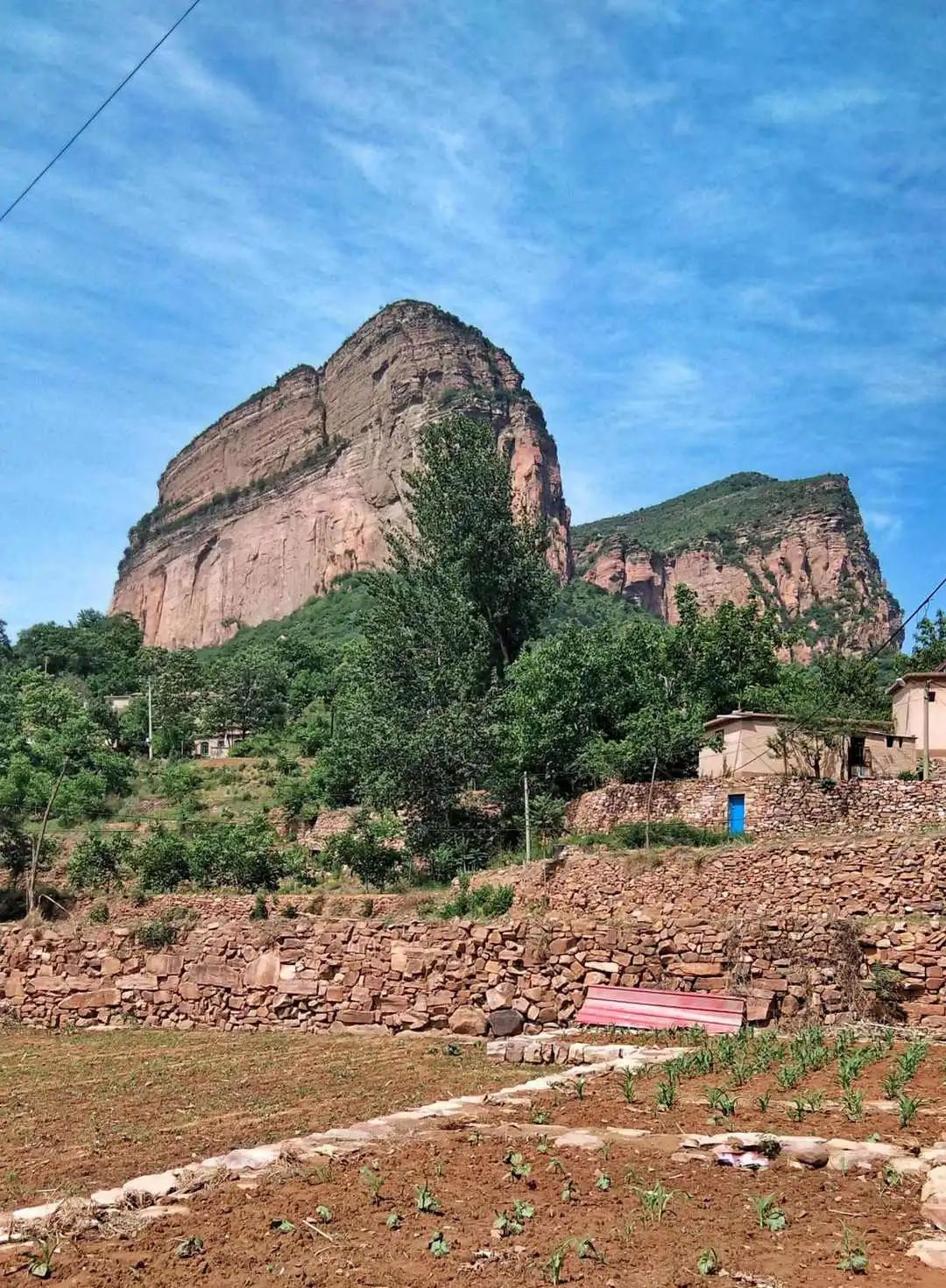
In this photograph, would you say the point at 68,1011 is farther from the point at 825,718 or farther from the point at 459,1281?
the point at 825,718

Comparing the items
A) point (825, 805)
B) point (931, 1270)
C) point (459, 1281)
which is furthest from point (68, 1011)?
point (825, 805)

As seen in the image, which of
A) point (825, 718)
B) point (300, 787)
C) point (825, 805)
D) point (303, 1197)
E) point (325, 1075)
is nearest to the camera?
point (303, 1197)

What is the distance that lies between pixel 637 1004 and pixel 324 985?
14.7ft

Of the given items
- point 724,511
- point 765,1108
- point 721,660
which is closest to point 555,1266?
point 765,1108

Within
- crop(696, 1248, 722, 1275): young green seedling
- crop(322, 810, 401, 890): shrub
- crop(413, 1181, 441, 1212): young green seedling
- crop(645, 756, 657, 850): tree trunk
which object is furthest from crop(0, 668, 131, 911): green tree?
crop(696, 1248, 722, 1275): young green seedling

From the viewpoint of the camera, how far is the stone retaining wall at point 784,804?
21578mm

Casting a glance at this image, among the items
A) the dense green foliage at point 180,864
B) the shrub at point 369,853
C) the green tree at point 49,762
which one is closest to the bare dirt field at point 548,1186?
the dense green foliage at point 180,864

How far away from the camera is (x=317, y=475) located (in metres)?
132

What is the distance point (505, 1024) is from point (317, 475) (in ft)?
409

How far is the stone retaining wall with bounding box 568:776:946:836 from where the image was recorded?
21578 millimetres

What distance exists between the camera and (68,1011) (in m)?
15.2

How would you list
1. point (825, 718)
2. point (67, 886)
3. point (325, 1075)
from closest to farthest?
point (325, 1075) → point (825, 718) → point (67, 886)

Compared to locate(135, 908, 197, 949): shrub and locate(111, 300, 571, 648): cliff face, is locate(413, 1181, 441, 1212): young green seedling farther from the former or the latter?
locate(111, 300, 571, 648): cliff face

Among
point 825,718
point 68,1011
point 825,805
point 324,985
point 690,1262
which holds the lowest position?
point 68,1011
